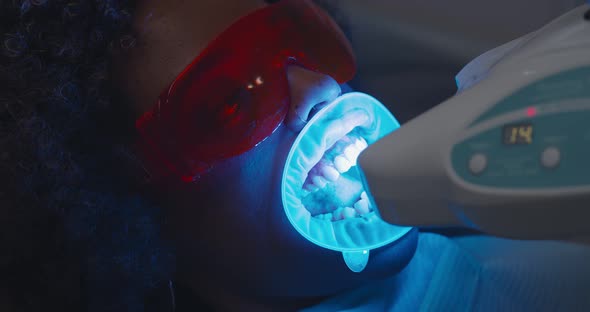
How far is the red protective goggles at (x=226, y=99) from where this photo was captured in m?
0.84

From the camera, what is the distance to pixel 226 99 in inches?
33.4

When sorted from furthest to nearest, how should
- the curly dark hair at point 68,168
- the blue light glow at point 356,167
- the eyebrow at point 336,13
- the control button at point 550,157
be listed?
the eyebrow at point 336,13 < the blue light glow at point 356,167 < the curly dark hair at point 68,168 < the control button at point 550,157

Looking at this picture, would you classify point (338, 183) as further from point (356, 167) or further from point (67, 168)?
point (67, 168)

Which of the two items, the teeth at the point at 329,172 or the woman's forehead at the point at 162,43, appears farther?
the teeth at the point at 329,172

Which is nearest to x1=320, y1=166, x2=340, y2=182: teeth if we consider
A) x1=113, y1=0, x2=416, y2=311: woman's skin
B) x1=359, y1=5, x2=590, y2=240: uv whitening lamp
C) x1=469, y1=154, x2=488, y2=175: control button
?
x1=113, y1=0, x2=416, y2=311: woman's skin

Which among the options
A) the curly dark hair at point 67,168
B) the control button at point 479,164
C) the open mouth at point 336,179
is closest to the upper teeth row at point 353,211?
the open mouth at point 336,179

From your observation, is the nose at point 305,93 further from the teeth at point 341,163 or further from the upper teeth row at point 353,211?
the upper teeth row at point 353,211

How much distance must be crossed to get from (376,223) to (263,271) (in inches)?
9.9

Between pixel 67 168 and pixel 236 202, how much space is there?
309 mm

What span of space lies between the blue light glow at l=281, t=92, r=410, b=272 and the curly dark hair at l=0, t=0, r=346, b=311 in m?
0.28

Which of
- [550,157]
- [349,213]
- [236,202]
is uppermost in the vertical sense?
[550,157]

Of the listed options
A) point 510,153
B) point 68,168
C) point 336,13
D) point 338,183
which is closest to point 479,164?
point 510,153

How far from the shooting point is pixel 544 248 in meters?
1.03

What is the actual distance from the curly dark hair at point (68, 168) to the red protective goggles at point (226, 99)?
0.10 metres
